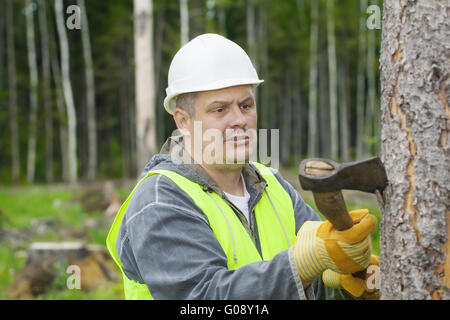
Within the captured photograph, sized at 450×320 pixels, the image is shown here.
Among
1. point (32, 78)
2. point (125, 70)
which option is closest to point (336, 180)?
point (32, 78)

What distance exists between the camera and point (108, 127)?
2367 centimetres

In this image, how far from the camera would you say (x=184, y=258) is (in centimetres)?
191

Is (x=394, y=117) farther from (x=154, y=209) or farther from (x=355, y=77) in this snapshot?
(x=355, y=77)

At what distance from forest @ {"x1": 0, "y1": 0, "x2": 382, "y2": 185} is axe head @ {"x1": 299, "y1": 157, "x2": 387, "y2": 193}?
15278 mm

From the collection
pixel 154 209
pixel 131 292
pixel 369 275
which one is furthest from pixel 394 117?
pixel 131 292

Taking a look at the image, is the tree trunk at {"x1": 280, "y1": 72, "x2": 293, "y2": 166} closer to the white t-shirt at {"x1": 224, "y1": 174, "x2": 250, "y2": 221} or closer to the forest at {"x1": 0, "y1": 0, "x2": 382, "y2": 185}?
the forest at {"x1": 0, "y1": 0, "x2": 382, "y2": 185}

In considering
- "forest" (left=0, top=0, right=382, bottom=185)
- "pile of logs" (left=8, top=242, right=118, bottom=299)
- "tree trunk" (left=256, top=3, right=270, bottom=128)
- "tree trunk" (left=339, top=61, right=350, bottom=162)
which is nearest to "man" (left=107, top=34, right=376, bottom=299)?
"pile of logs" (left=8, top=242, right=118, bottom=299)

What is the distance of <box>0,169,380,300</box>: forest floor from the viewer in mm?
5238

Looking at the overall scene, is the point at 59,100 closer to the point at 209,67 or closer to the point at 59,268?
the point at 59,268

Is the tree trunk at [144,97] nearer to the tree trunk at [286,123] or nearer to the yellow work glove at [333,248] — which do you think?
the yellow work glove at [333,248]

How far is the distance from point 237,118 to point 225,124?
63 millimetres

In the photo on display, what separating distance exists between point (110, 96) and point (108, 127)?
1689 mm

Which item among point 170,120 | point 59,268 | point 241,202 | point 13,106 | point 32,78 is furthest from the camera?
point 170,120

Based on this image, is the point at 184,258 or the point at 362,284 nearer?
the point at 184,258
